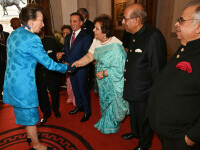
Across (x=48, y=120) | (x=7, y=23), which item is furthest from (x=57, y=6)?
(x=48, y=120)

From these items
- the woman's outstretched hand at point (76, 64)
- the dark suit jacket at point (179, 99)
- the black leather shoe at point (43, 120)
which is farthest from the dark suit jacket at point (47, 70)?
the dark suit jacket at point (179, 99)

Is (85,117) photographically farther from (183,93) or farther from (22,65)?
(183,93)

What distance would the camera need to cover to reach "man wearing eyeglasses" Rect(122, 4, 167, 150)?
1605 millimetres

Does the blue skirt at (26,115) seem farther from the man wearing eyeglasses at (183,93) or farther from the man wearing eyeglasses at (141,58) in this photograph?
the man wearing eyeglasses at (183,93)

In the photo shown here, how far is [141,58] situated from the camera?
5.54 ft

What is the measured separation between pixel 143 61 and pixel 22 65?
48.8 inches

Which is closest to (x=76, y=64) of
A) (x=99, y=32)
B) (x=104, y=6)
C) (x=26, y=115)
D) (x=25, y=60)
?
(x=99, y=32)

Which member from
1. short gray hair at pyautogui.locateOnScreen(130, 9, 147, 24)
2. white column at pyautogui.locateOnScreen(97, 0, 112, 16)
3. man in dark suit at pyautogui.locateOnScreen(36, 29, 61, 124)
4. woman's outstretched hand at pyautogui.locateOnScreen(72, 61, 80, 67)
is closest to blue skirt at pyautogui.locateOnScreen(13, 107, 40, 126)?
man in dark suit at pyautogui.locateOnScreen(36, 29, 61, 124)

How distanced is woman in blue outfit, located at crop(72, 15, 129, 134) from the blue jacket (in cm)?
70

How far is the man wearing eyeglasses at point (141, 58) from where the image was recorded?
161 centimetres

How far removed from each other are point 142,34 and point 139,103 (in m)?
0.77

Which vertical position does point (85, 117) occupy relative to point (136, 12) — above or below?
below

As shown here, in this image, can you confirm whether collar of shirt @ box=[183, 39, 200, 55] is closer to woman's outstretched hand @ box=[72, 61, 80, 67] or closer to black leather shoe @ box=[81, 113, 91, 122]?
woman's outstretched hand @ box=[72, 61, 80, 67]

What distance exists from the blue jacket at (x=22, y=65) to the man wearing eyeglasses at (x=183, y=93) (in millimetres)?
1225
